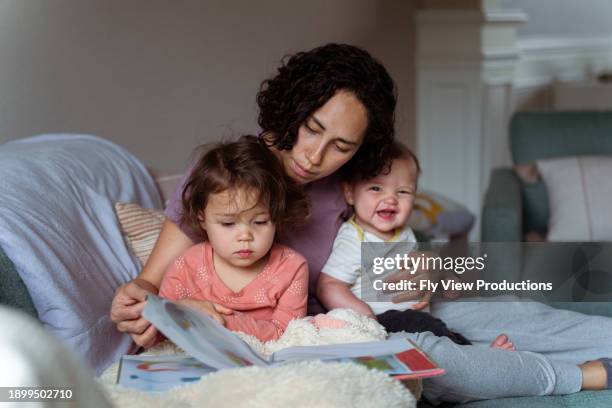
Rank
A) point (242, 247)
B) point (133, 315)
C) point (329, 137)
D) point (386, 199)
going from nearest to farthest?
point (133, 315), point (242, 247), point (329, 137), point (386, 199)

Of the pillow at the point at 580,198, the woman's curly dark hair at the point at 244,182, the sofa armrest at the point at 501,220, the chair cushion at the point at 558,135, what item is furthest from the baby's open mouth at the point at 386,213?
the chair cushion at the point at 558,135

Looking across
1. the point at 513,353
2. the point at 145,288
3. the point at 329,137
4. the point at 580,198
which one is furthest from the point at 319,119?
the point at 580,198

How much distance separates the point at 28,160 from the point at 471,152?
2.91 meters

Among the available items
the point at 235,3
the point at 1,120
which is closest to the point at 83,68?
the point at 1,120

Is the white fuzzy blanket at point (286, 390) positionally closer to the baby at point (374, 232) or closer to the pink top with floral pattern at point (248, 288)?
the pink top with floral pattern at point (248, 288)

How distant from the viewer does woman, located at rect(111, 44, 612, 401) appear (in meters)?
1.66

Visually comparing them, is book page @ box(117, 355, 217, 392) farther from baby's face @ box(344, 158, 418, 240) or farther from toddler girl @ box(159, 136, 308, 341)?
baby's face @ box(344, 158, 418, 240)

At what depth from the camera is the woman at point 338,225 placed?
5.45 feet

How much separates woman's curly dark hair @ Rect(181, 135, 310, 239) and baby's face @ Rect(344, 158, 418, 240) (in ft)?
0.64

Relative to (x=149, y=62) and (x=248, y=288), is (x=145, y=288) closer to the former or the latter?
(x=248, y=288)

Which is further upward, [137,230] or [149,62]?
[149,62]

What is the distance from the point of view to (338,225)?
204 centimetres

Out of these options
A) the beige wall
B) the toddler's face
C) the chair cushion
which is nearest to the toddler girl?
the toddler's face

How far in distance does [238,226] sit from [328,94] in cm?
35
